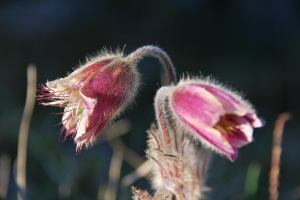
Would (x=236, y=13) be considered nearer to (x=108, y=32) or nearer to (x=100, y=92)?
(x=108, y=32)

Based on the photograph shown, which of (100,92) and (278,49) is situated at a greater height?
(278,49)

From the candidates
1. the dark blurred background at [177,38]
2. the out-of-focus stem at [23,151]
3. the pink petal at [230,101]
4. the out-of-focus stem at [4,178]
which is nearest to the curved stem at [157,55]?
the pink petal at [230,101]

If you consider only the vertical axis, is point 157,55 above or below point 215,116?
above

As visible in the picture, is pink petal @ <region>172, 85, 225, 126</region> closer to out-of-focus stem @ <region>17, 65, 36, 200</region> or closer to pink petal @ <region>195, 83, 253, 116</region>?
pink petal @ <region>195, 83, 253, 116</region>

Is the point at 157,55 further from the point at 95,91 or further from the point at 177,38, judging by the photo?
the point at 177,38

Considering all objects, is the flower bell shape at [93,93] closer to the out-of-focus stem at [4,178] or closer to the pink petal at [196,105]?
the pink petal at [196,105]

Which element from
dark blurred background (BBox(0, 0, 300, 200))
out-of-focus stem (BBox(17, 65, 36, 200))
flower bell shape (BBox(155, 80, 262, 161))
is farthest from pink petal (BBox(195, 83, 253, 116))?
dark blurred background (BBox(0, 0, 300, 200))

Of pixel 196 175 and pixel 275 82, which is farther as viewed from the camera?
pixel 275 82

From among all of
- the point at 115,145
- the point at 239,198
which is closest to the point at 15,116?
the point at 115,145

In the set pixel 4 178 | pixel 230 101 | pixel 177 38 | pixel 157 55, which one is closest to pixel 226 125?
pixel 230 101
